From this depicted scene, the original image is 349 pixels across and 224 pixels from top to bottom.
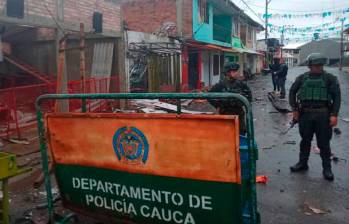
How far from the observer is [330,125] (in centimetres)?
504

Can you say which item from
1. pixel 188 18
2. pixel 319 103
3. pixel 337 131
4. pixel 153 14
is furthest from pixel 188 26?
pixel 319 103

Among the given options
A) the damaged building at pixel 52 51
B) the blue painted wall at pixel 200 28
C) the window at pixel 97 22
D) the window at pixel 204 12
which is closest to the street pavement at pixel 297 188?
the damaged building at pixel 52 51

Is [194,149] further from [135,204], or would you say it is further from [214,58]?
[214,58]

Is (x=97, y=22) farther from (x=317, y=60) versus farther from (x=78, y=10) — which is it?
(x=317, y=60)

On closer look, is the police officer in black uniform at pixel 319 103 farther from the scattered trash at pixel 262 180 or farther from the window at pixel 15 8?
the window at pixel 15 8

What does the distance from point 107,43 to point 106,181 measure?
9389 millimetres

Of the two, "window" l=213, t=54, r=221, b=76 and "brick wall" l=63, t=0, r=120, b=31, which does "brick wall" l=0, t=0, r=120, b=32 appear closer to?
"brick wall" l=63, t=0, r=120, b=31

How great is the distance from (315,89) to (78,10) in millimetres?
6957

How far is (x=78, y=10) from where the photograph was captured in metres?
9.55

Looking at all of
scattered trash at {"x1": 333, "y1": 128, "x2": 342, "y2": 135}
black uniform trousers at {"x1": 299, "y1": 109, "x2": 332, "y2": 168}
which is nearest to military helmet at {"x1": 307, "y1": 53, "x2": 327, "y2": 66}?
black uniform trousers at {"x1": 299, "y1": 109, "x2": 332, "y2": 168}

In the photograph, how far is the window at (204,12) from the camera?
67.6 feet

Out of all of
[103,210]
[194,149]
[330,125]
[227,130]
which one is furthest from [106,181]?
[330,125]

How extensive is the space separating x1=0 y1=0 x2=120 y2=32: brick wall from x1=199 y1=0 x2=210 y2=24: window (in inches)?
382

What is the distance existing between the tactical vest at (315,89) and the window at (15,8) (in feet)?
19.5
